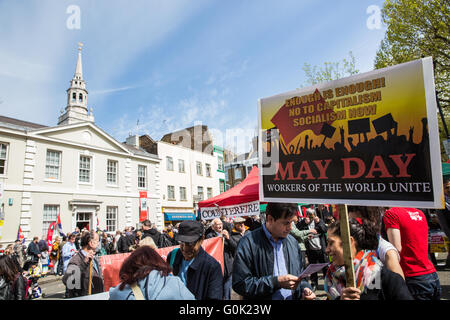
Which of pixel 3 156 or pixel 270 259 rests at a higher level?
pixel 3 156

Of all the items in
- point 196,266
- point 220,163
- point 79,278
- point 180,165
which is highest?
point 220,163

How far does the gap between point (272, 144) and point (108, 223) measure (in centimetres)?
2344

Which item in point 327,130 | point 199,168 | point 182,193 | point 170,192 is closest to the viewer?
point 327,130

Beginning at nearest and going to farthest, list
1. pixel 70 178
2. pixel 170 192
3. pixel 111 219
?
pixel 70 178, pixel 111 219, pixel 170 192

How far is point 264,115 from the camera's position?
278cm

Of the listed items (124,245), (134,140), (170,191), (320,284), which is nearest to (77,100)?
(134,140)

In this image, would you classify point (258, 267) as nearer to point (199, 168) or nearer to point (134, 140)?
point (134, 140)

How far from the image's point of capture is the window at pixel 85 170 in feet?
71.0

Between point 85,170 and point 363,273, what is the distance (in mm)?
23779

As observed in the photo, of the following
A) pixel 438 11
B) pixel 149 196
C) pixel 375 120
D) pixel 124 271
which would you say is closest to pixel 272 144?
pixel 375 120

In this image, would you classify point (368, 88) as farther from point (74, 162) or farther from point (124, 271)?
point (74, 162)

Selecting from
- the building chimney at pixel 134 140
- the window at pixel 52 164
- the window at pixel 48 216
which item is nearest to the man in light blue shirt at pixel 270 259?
the window at pixel 48 216

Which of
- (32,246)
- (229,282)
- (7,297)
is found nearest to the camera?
(7,297)

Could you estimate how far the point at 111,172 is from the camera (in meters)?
24.0
